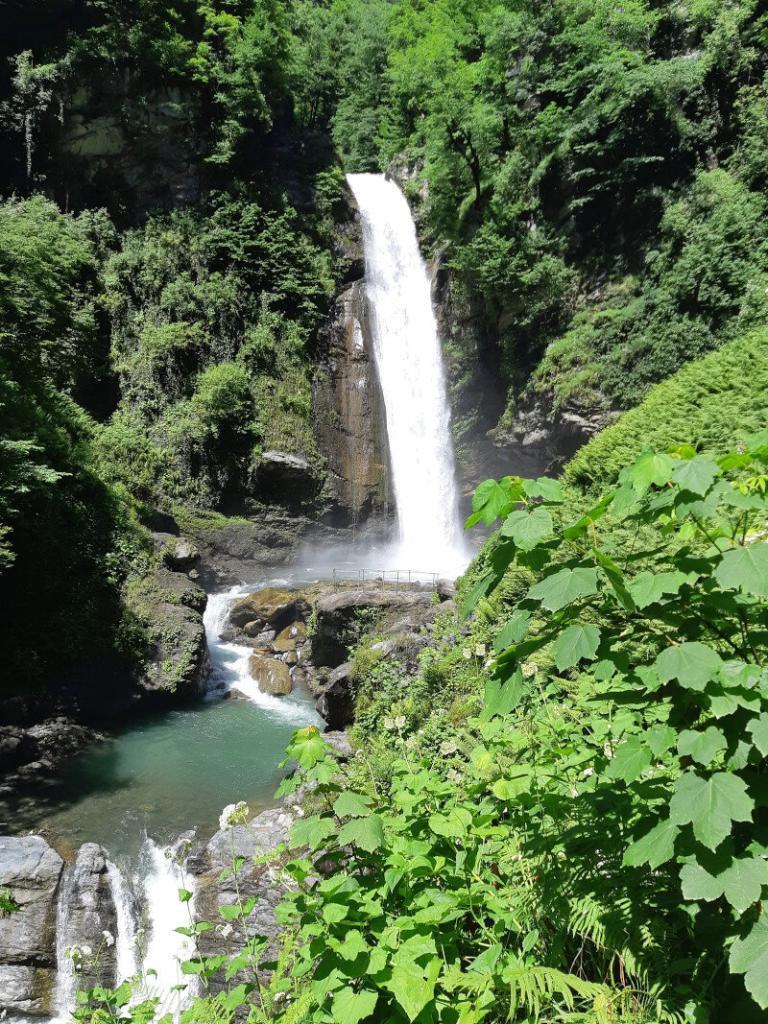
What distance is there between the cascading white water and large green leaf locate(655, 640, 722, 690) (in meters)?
17.5

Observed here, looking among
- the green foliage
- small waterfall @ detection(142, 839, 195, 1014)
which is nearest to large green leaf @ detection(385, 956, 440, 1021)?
the green foliage

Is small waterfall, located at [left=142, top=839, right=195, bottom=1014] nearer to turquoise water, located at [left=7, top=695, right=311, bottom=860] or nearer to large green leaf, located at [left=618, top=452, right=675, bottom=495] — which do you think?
turquoise water, located at [left=7, top=695, right=311, bottom=860]

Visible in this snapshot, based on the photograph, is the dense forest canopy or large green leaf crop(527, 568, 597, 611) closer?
large green leaf crop(527, 568, 597, 611)

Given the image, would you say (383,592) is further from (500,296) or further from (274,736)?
(500,296)

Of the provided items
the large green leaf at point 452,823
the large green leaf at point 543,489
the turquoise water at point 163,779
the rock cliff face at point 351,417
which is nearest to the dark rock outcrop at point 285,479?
the rock cliff face at point 351,417

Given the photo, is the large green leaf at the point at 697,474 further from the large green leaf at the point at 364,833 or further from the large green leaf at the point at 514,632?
the large green leaf at the point at 364,833

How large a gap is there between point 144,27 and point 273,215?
278 inches

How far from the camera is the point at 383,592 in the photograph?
456 inches

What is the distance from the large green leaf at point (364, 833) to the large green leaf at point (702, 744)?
81 cm

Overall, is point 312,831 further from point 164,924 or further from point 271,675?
point 271,675

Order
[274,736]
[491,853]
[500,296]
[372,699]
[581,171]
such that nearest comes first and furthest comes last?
1. [491,853]
2. [372,699]
3. [274,736]
4. [581,171]
5. [500,296]

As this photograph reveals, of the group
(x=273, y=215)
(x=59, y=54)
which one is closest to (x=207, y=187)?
(x=273, y=215)

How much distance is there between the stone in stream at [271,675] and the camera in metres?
12.2

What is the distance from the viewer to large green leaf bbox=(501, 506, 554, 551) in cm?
129
